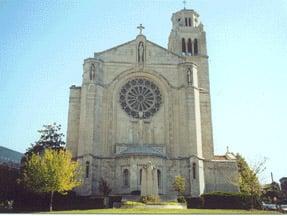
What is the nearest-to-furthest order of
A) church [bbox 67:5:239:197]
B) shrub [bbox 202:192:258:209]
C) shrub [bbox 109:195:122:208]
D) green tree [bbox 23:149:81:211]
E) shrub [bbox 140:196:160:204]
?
Answer: shrub [bbox 140:196:160:204]
green tree [bbox 23:149:81:211]
shrub [bbox 109:195:122:208]
shrub [bbox 202:192:258:209]
church [bbox 67:5:239:197]

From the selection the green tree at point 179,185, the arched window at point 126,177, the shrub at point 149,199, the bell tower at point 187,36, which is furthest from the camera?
the bell tower at point 187,36

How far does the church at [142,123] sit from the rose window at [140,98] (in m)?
0.12

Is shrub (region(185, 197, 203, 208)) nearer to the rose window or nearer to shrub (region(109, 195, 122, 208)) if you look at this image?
shrub (region(109, 195, 122, 208))

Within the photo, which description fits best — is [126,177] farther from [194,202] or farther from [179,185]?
[194,202]

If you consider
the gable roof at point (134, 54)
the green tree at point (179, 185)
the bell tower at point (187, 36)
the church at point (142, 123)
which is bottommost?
the green tree at point (179, 185)

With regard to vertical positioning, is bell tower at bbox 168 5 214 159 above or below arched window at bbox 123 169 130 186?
above

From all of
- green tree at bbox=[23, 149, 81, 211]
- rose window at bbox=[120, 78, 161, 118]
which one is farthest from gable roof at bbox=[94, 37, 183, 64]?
green tree at bbox=[23, 149, 81, 211]

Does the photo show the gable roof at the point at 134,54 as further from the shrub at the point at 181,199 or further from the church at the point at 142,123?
the shrub at the point at 181,199

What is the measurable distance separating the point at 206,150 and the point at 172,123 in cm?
518

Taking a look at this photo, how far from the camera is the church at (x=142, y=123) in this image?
38875 mm

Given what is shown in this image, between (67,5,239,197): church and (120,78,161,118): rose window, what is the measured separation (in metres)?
0.12

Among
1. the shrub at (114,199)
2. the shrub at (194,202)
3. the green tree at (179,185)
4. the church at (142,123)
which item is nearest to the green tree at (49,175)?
the shrub at (114,199)

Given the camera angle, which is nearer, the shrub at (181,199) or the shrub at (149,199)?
the shrub at (149,199)

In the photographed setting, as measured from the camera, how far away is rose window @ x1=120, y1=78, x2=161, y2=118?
42906 millimetres
